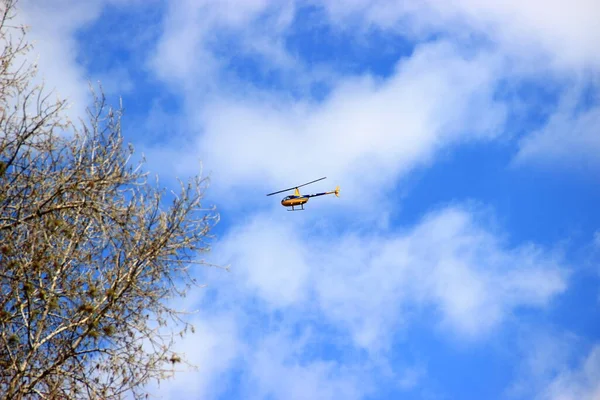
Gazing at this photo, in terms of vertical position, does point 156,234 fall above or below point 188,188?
below

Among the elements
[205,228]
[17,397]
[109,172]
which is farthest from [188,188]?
[17,397]

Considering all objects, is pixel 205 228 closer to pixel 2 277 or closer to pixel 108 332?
pixel 108 332

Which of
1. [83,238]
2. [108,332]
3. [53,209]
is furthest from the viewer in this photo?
[83,238]

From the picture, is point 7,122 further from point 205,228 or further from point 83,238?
point 205,228

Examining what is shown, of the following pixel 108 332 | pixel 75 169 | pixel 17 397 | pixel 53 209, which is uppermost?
pixel 75 169

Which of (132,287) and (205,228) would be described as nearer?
(132,287)

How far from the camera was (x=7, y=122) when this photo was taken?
10.7 meters

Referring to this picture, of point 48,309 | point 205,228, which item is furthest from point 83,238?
point 205,228

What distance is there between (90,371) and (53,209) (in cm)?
291

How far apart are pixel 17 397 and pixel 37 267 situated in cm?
197

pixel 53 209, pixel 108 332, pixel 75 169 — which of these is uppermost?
pixel 75 169

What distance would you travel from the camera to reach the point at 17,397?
10.6m

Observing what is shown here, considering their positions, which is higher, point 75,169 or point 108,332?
point 75,169

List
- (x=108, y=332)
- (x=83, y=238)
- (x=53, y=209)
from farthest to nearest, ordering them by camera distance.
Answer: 1. (x=83, y=238)
2. (x=108, y=332)
3. (x=53, y=209)
